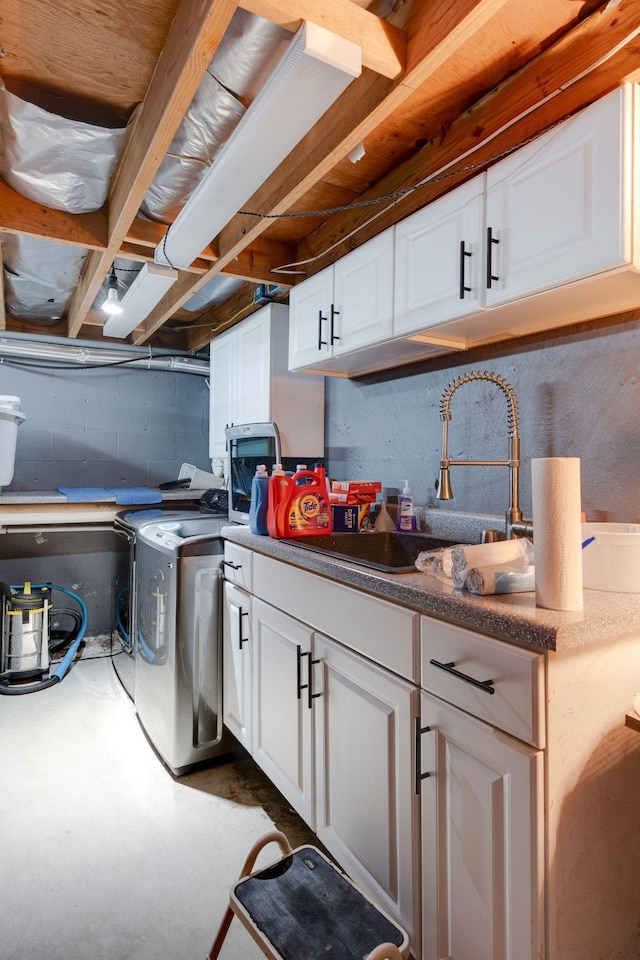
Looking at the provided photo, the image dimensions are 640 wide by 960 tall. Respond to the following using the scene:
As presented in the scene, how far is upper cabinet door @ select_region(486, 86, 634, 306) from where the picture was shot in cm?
113

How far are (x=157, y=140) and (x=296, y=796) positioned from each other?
1.99 m

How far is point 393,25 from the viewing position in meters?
1.29

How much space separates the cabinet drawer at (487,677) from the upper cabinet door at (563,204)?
85 centimetres

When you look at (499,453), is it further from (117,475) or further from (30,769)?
(117,475)

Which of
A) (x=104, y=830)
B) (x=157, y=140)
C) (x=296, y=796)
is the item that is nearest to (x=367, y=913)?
(x=296, y=796)

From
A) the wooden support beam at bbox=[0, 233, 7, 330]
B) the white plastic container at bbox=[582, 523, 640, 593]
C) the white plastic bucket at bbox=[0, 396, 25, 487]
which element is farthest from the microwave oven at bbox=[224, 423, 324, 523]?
the white plastic container at bbox=[582, 523, 640, 593]

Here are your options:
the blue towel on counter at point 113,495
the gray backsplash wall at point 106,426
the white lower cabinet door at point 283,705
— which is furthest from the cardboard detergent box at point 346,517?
the gray backsplash wall at point 106,426

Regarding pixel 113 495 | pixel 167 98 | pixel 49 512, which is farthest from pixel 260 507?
pixel 49 512

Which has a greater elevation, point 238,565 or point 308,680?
point 238,565

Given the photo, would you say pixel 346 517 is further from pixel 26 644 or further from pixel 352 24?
pixel 26 644

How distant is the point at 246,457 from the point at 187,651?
0.99 meters

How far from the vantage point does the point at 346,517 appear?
209 cm

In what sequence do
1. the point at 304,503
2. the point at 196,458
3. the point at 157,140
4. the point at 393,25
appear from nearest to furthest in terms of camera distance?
the point at 393,25 < the point at 157,140 < the point at 304,503 < the point at 196,458

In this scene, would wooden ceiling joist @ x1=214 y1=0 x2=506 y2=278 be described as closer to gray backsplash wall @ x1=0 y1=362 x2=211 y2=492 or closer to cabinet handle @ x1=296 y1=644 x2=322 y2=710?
cabinet handle @ x1=296 y1=644 x2=322 y2=710
